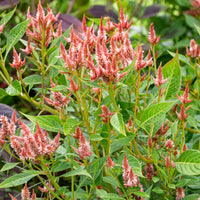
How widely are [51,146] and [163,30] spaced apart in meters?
2.10

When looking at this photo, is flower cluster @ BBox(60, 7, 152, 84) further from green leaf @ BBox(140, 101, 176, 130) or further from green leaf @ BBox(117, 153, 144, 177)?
green leaf @ BBox(117, 153, 144, 177)

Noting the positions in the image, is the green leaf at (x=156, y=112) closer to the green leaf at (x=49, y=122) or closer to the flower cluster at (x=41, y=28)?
the green leaf at (x=49, y=122)

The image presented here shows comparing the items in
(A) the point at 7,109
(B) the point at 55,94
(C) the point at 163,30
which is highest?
(B) the point at 55,94

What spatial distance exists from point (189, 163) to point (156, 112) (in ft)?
0.53

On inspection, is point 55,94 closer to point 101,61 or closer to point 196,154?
point 101,61

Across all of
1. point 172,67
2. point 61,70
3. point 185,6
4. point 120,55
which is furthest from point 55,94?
point 185,6

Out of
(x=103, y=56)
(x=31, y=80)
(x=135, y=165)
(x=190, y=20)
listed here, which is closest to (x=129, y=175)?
(x=135, y=165)

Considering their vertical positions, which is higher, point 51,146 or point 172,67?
point 172,67

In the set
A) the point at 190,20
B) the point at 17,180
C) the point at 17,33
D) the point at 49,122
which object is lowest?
the point at 190,20

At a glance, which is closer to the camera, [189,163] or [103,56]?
[103,56]

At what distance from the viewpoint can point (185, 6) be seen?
2.76 metres

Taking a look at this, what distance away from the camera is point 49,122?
0.70 metres

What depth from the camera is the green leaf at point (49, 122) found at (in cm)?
69

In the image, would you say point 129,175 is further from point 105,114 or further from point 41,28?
point 41,28
